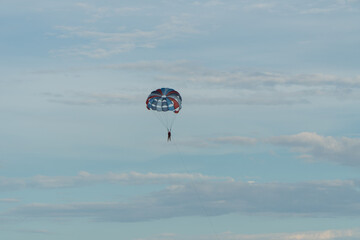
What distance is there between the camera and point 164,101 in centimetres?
10600

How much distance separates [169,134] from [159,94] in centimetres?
1126

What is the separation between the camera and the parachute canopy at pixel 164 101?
10556cm

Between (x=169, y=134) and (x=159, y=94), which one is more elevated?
(x=159, y=94)

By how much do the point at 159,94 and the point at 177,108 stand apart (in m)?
5.97

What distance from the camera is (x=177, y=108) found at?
106 meters

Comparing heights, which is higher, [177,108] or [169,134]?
[177,108]

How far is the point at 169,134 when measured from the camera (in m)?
103

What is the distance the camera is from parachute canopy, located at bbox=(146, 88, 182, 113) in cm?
10556

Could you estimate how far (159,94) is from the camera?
108 meters
